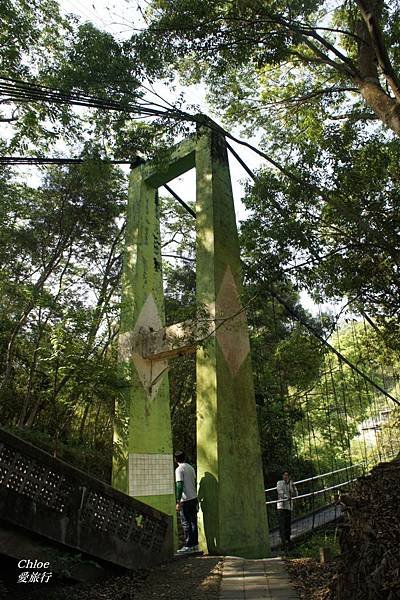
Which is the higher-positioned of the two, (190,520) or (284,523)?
(190,520)

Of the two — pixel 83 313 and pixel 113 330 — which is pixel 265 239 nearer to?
pixel 83 313

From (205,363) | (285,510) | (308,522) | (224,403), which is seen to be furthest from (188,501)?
(308,522)

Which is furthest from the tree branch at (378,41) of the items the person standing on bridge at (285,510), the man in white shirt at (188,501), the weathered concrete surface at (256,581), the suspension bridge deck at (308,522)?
the suspension bridge deck at (308,522)

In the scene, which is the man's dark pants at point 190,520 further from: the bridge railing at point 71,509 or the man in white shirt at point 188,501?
the bridge railing at point 71,509

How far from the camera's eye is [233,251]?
664 centimetres

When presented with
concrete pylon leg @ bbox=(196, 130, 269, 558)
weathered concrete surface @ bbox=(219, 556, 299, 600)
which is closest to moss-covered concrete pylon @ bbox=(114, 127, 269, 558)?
concrete pylon leg @ bbox=(196, 130, 269, 558)

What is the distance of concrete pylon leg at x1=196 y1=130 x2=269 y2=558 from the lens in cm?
533

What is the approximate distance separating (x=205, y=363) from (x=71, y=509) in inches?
105

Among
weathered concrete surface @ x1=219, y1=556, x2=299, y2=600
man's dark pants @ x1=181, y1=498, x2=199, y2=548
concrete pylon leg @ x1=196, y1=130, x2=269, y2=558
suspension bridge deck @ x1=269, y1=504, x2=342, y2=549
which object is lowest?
weathered concrete surface @ x1=219, y1=556, x2=299, y2=600

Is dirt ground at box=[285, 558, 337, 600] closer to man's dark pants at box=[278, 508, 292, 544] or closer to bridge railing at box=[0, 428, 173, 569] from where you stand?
bridge railing at box=[0, 428, 173, 569]

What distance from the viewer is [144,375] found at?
687cm

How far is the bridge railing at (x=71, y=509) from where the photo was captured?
319cm

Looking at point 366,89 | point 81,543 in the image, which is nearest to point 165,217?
point 366,89

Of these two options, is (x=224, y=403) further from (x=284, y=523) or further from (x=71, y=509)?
(x=284, y=523)
